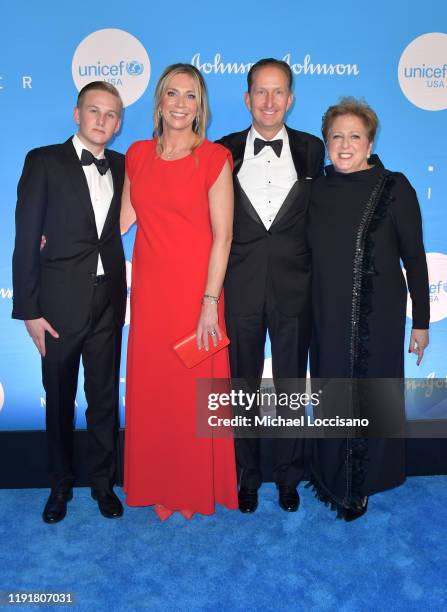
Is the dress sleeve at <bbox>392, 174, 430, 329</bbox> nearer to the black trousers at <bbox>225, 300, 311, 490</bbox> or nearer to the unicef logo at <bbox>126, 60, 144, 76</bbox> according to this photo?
the black trousers at <bbox>225, 300, 311, 490</bbox>

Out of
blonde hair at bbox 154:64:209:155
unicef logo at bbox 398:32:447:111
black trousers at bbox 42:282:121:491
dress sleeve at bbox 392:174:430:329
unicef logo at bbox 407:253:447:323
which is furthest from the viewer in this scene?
unicef logo at bbox 407:253:447:323

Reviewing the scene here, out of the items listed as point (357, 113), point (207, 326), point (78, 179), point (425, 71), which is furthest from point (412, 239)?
point (78, 179)

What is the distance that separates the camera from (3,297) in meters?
3.17

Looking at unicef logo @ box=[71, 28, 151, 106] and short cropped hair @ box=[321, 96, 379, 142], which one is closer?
short cropped hair @ box=[321, 96, 379, 142]

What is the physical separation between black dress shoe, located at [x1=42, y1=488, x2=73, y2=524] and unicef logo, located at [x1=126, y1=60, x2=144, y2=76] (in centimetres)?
208

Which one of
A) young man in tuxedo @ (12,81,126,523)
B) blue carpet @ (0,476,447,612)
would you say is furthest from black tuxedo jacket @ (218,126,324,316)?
blue carpet @ (0,476,447,612)

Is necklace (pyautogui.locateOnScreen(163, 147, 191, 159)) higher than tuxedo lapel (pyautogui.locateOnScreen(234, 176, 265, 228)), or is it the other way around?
necklace (pyautogui.locateOnScreen(163, 147, 191, 159))

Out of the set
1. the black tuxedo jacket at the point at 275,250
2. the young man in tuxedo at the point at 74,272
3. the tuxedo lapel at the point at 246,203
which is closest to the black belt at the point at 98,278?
the young man in tuxedo at the point at 74,272

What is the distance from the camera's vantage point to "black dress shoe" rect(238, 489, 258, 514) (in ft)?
8.97

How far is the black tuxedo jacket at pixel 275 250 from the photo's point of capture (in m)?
2.54

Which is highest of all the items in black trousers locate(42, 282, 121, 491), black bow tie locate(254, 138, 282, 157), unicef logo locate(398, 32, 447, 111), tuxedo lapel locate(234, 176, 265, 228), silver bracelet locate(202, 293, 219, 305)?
unicef logo locate(398, 32, 447, 111)

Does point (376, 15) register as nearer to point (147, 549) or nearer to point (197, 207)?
point (197, 207)

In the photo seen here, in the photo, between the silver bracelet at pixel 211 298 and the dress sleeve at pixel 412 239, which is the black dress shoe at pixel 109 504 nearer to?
the silver bracelet at pixel 211 298

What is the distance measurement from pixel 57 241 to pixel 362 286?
1292 millimetres
